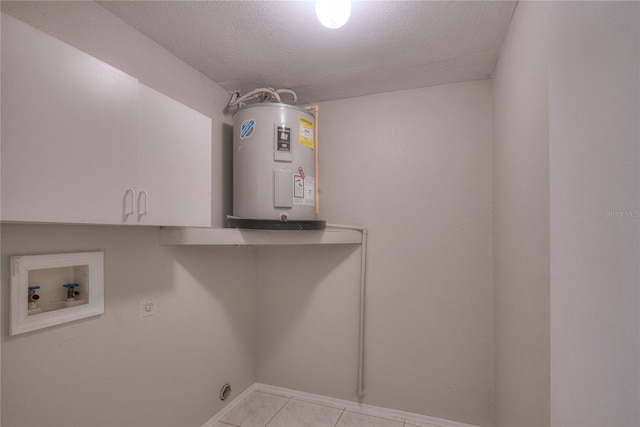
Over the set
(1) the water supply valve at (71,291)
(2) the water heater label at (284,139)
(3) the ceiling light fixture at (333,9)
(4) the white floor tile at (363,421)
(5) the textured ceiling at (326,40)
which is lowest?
(4) the white floor tile at (363,421)

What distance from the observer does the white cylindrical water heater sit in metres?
1.75

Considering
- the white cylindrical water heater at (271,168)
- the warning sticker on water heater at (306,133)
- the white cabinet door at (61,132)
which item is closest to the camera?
the white cabinet door at (61,132)

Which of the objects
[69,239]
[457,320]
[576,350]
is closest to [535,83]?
[576,350]

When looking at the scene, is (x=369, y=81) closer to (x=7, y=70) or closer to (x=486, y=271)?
(x=486, y=271)

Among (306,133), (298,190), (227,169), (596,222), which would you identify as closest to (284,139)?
(306,133)

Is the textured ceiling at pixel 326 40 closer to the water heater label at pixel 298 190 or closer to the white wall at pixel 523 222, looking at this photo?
the white wall at pixel 523 222

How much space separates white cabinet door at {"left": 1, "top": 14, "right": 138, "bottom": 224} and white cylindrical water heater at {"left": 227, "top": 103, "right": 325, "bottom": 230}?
2.34 feet

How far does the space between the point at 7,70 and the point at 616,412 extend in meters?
1.98

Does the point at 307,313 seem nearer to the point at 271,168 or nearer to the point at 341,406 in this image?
the point at 341,406

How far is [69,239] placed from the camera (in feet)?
3.95

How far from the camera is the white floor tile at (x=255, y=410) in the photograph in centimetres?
197

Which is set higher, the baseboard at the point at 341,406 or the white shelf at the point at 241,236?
the white shelf at the point at 241,236

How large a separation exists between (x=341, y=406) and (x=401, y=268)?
1123 millimetres

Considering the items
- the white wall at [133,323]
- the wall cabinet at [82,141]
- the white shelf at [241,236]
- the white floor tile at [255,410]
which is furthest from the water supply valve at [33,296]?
the white floor tile at [255,410]
